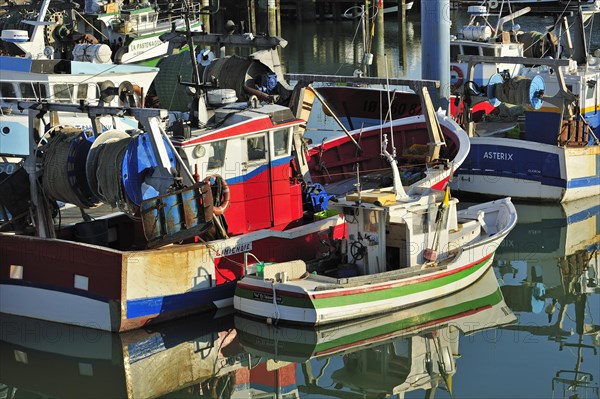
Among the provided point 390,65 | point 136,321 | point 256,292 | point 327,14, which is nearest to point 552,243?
point 256,292

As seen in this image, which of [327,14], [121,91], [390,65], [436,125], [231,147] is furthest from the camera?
[327,14]

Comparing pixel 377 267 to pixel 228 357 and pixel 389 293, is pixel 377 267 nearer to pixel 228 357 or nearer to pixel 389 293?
pixel 389 293

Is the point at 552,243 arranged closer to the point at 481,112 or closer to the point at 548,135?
the point at 548,135

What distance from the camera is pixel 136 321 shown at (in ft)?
46.9

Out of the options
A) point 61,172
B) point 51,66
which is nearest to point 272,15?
point 51,66

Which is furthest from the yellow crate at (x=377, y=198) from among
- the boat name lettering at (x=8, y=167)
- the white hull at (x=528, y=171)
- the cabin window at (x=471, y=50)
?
the cabin window at (x=471, y=50)

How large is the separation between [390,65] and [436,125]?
20.2 m

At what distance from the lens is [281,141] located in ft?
51.7

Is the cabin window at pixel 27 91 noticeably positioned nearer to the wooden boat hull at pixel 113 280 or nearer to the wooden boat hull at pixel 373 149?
the wooden boat hull at pixel 373 149

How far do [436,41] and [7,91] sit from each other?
8.47 meters

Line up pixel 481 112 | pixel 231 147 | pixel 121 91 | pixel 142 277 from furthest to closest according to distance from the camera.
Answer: pixel 481 112
pixel 121 91
pixel 231 147
pixel 142 277

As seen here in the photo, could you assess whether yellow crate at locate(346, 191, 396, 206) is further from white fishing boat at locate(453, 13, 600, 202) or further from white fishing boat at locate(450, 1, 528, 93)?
white fishing boat at locate(450, 1, 528, 93)

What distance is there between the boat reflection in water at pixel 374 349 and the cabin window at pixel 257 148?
2265 mm

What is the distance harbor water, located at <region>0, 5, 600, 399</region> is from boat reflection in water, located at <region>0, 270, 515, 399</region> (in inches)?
0.6
